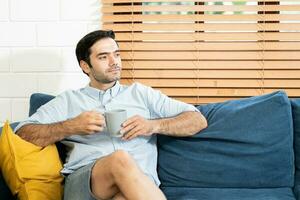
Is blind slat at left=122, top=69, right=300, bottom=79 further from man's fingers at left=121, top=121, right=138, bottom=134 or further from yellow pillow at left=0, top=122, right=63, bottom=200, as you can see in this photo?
yellow pillow at left=0, top=122, right=63, bottom=200

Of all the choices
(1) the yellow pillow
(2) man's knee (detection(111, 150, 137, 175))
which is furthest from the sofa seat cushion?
(1) the yellow pillow

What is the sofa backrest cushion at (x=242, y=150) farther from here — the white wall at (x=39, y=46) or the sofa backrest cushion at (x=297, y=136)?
the white wall at (x=39, y=46)

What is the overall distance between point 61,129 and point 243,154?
31.4 inches

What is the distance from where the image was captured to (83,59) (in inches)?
78.7

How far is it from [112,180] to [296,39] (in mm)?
1235

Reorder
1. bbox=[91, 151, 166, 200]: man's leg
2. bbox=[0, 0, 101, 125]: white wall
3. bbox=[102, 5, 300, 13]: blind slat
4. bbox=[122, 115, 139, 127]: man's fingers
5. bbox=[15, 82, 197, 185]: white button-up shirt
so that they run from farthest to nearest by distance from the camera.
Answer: bbox=[0, 0, 101, 125]: white wall < bbox=[102, 5, 300, 13]: blind slat < bbox=[15, 82, 197, 185]: white button-up shirt < bbox=[122, 115, 139, 127]: man's fingers < bbox=[91, 151, 166, 200]: man's leg

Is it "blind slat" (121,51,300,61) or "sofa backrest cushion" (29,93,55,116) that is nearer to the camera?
"sofa backrest cushion" (29,93,55,116)

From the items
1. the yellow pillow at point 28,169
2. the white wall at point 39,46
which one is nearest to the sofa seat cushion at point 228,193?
the yellow pillow at point 28,169

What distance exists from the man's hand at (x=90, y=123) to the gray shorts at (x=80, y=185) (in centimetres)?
14

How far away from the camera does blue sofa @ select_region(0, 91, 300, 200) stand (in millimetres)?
1858

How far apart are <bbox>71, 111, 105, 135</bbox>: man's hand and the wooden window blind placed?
599 mm

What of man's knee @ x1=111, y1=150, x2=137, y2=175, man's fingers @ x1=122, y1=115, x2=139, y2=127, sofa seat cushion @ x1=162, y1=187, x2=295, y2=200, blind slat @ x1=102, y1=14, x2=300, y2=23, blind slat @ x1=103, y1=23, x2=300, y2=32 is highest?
blind slat @ x1=102, y1=14, x2=300, y2=23

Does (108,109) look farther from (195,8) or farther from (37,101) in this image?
(195,8)

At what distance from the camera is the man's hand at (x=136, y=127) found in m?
1.74
